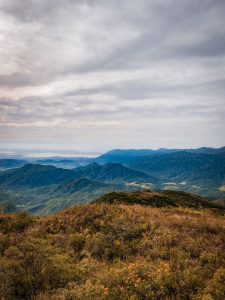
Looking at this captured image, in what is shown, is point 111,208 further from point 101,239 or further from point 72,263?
point 72,263

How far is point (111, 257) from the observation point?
49.2 feet

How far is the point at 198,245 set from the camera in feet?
48.1

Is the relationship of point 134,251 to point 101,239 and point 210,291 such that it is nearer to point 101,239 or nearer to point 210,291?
point 101,239

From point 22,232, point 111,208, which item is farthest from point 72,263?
point 111,208

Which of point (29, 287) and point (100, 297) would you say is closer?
point (100, 297)

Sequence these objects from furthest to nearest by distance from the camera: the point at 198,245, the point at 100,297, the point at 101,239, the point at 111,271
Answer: the point at 101,239
the point at 198,245
the point at 111,271
the point at 100,297

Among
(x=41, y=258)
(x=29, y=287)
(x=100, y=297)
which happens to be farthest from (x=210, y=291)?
(x=41, y=258)

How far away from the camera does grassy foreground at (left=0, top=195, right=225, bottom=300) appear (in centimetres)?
1043

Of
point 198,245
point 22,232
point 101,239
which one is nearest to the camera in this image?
point 198,245

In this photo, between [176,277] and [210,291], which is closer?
[210,291]

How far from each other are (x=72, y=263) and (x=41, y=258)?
151 centimetres

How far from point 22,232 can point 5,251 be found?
16.0 ft

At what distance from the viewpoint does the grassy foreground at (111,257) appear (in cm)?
1043

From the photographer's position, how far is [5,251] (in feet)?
46.3
